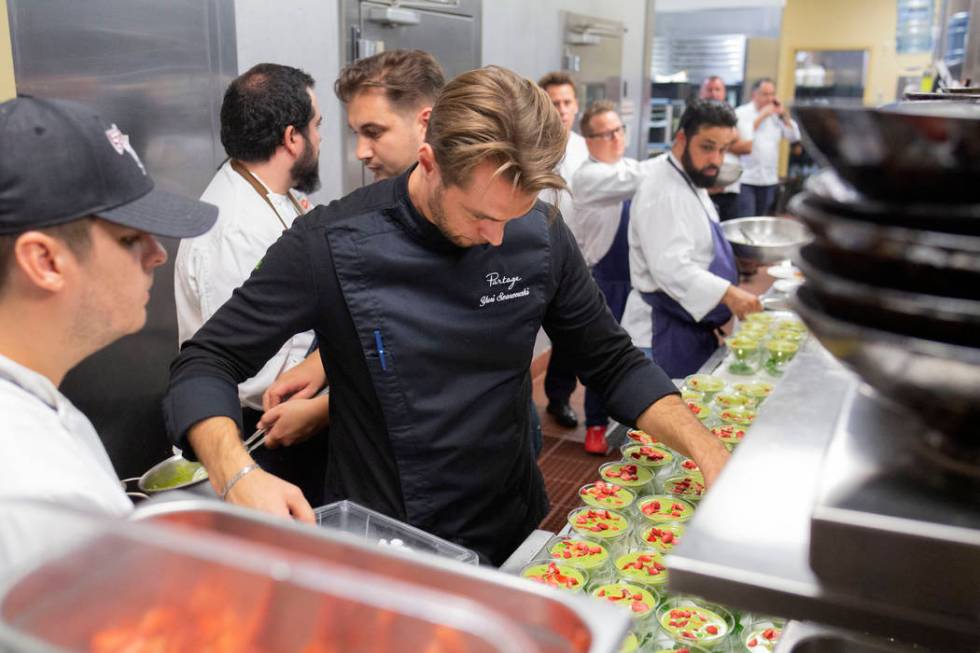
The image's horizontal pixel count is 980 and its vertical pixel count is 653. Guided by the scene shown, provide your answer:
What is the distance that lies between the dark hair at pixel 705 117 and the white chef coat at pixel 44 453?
3529mm

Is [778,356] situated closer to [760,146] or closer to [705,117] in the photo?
[705,117]

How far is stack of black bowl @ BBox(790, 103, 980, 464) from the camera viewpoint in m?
0.62

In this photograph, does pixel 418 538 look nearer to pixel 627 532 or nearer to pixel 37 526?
pixel 627 532

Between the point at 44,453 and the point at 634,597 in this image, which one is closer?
the point at 44,453

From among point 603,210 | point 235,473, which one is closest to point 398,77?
point 235,473

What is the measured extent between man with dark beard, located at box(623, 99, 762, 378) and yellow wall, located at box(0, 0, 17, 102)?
2.70 meters

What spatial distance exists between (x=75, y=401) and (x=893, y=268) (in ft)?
9.45

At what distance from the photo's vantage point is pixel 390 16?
161 inches

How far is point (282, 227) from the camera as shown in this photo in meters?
2.89

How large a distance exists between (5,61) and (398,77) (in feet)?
3.79

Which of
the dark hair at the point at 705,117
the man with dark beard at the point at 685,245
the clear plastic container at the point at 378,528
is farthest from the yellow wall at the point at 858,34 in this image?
the clear plastic container at the point at 378,528

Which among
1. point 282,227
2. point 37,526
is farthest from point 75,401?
point 37,526

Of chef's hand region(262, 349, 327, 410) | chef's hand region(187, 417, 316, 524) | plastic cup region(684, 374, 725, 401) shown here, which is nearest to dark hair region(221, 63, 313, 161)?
chef's hand region(262, 349, 327, 410)

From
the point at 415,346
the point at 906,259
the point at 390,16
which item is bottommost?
the point at 415,346
